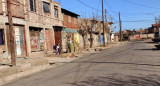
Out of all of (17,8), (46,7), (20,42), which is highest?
(46,7)

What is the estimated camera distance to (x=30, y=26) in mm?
16797

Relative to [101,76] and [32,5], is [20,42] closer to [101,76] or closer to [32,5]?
[32,5]

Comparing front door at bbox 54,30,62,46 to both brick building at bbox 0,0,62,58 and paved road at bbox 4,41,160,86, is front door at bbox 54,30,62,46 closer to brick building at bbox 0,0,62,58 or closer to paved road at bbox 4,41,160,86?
brick building at bbox 0,0,62,58

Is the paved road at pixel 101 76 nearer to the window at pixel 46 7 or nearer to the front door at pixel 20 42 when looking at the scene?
the front door at pixel 20 42

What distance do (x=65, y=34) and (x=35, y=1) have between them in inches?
405

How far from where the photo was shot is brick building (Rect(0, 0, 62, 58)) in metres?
13.2

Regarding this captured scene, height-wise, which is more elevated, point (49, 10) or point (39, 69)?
point (49, 10)

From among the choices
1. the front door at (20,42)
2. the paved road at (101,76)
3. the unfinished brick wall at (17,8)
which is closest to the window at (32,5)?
the unfinished brick wall at (17,8)

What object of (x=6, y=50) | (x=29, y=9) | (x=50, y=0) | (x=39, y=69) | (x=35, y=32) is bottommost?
(x=39, y=69)

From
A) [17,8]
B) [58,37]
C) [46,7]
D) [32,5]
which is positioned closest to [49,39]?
[58,37]

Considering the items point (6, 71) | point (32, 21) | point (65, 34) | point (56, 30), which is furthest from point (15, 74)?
point (65, 34)

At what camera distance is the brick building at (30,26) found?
1317cm

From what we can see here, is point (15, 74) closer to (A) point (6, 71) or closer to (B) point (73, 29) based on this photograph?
(A) point (6, 71)

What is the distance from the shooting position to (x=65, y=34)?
27578mm
